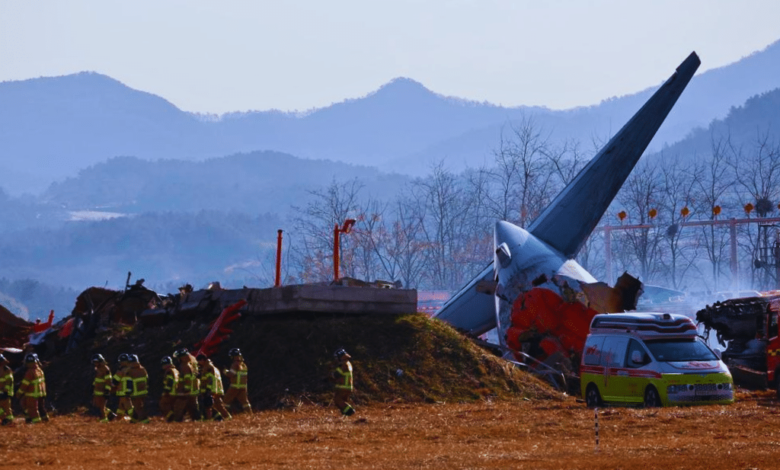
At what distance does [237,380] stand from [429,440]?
7.45 meters

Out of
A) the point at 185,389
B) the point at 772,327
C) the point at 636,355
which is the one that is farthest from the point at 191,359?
the point at 772,327

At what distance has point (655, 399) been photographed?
2902 centimetres

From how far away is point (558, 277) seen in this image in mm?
42312

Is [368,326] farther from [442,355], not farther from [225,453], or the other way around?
[225,453]

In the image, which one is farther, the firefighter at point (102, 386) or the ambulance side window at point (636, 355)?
the firefighter at point (102, 386)

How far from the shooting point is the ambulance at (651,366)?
2900 centimetres

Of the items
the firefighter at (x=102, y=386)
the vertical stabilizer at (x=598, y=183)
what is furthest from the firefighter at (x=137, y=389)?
the vertical stabilizer at (x=598, y=183)

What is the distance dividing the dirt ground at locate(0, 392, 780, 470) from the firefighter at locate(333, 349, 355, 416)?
0.34 meters

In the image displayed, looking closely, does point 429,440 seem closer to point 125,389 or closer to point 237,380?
point 237,380

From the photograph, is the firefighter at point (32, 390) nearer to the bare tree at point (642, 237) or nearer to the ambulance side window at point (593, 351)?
the ambulance side window at point (593, 351)

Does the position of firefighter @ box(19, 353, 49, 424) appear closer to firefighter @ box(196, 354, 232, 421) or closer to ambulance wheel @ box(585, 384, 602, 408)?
firefighter @ box(196, 354, 232, 421)

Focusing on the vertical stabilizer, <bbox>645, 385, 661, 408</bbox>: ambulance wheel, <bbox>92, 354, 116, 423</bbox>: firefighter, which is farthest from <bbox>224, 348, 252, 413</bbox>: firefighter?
the vertical stabilizer

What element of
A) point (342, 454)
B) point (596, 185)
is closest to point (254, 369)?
point (342, 454)

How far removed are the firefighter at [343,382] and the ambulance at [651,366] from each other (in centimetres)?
603
